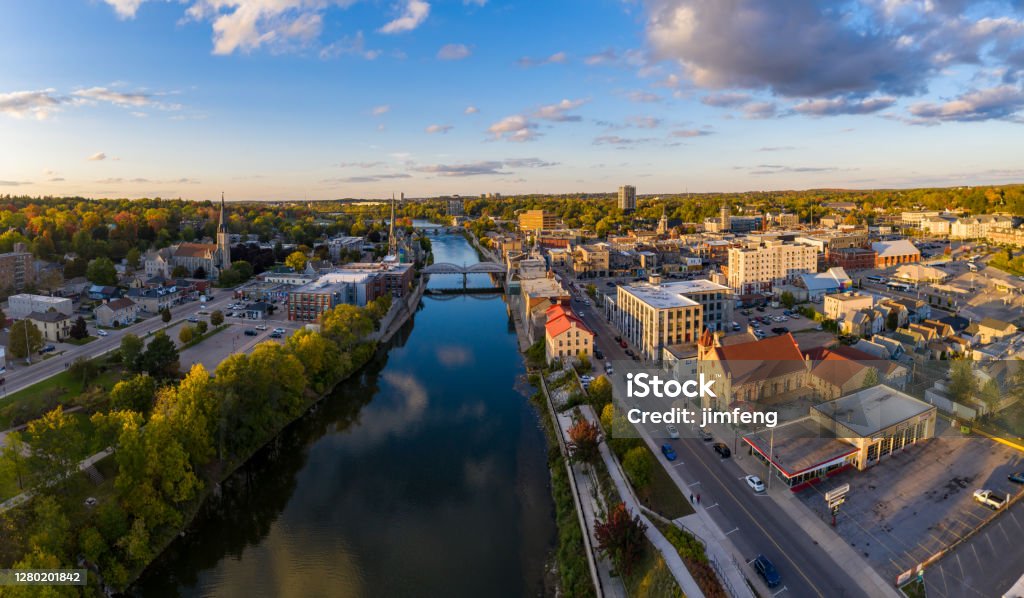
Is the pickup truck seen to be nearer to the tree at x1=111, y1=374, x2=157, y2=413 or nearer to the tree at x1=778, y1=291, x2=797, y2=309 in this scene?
the tree at x1=111, y1=374, x2=157, y2=413

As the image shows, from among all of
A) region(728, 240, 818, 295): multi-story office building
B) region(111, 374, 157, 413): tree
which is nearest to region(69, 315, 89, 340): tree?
region(111, 374, 157, 413): tree

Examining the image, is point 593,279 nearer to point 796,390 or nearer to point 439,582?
point 796,390

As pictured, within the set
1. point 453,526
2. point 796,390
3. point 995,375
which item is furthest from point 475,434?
point 995,375

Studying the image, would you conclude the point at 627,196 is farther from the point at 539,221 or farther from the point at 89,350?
the point at 89,350

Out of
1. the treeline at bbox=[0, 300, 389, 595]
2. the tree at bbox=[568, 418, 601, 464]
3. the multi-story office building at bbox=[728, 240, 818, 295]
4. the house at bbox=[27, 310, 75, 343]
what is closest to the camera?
the treeline at bbox=[0, 300, 389, 595]

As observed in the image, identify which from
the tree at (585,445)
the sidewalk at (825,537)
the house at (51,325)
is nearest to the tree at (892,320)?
the sidewalk at (825,537)

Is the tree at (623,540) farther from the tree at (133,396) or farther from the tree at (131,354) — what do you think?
A: the tree at (131,354)

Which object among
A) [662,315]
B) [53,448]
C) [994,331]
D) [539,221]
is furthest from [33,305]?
[539,221]
